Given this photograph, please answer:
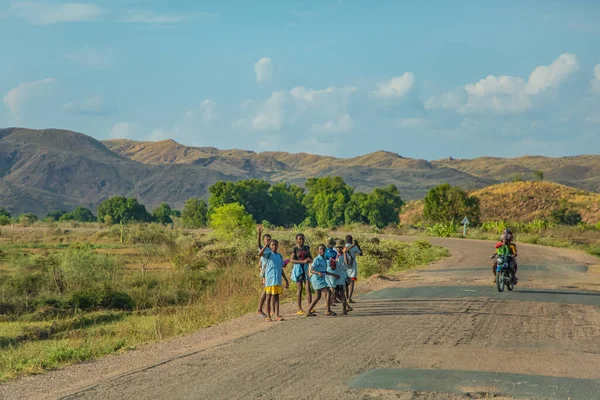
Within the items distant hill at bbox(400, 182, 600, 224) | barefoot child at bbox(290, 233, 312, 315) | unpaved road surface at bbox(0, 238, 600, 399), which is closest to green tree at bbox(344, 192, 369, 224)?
distant hill at bbox(400, 182, 600, 224)

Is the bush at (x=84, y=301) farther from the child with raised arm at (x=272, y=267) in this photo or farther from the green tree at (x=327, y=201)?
the green tree at (x=327, y=201)

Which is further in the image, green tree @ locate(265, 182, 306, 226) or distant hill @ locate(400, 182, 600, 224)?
distant hill @ locate(400, 182, 600, 224)

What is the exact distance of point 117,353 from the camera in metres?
13.2

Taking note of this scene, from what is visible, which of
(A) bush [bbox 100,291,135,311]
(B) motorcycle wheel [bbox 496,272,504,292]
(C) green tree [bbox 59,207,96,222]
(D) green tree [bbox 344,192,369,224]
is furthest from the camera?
(C) green tree [bbox 59,207,96,222]

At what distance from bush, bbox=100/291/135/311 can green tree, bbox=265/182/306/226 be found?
74.9 metres

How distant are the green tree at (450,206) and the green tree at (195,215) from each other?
31964 mm

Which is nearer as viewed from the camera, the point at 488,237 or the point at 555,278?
the point at 555,278

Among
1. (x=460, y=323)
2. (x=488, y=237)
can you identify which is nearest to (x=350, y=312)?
(x=460, y=323)

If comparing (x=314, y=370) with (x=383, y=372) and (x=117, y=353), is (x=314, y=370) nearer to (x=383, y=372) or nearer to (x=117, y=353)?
(x=383, y=372)

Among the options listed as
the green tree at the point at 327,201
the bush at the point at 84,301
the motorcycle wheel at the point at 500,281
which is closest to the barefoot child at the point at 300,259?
the motorcycle wheel at the point at 500,281

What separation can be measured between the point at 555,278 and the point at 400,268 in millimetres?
8096

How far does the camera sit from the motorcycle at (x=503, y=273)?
68.5 feet

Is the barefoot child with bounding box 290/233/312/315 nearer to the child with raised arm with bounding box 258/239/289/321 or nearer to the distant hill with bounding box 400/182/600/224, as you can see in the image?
the child with raised arm with bounding box 258/239/289/321

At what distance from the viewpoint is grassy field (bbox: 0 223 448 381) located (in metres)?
15.7
